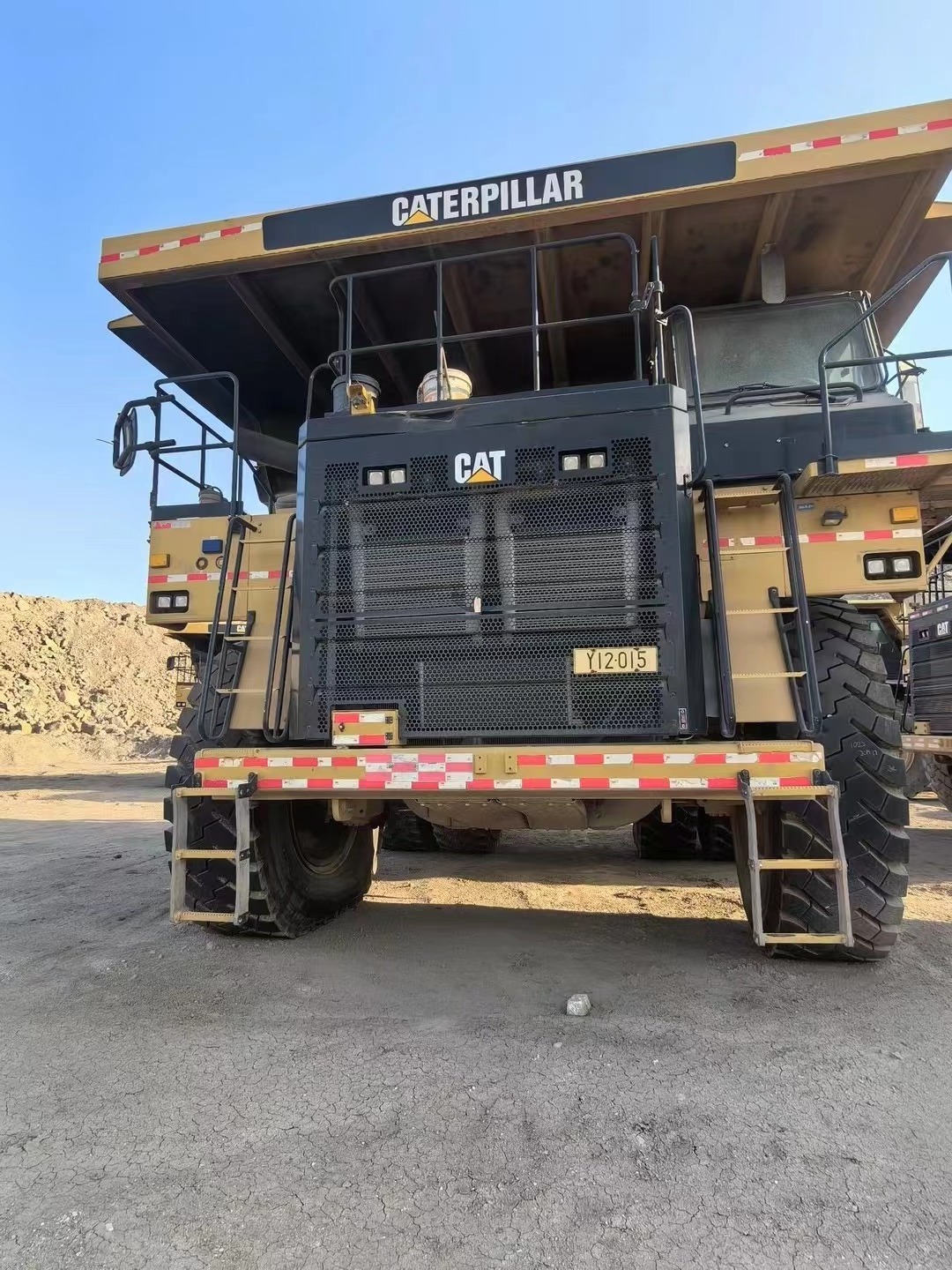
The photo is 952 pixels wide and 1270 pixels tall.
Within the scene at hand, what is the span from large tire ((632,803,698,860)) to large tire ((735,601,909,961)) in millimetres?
2807

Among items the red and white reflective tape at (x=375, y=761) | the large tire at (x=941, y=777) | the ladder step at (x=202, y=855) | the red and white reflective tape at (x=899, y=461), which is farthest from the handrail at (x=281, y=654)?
the large tire at (x=941, y=777)

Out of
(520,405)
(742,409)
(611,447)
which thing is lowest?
(611,447)

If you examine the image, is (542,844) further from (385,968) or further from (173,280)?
(173,280)

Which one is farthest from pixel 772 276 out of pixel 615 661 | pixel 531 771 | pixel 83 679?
pixel 83 679

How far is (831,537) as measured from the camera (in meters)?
3.78

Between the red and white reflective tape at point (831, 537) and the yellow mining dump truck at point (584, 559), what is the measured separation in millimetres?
13

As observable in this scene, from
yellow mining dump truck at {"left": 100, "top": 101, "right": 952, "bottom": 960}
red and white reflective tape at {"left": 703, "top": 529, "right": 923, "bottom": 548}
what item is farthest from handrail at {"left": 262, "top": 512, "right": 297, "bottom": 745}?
red and white reflective tape at {"left": 703, "top": 529, "right": 923, "bottom": 548}

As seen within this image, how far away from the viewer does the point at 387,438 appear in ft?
12.2

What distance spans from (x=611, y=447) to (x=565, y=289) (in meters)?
1.62

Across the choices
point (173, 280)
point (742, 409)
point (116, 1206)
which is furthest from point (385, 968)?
point (173, 280)

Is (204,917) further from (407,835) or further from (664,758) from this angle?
(407,835)

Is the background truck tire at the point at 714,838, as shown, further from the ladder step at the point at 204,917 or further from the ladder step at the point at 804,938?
the ladder step at the point at 204,917

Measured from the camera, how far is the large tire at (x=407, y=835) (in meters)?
7.05

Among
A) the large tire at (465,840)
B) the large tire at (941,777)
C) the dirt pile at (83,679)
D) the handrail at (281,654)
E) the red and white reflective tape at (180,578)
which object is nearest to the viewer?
the handrail at (281,654)
